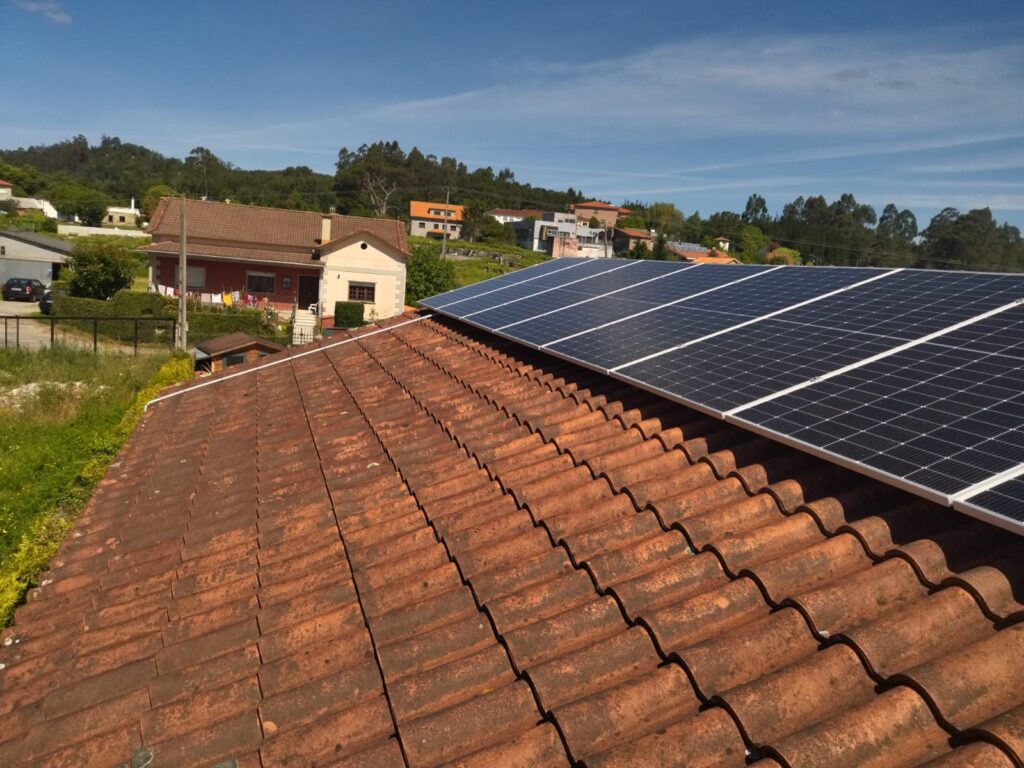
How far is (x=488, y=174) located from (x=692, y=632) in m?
188

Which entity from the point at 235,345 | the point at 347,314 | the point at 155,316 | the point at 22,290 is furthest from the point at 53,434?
the point at 22,290

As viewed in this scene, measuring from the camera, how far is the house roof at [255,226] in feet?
161

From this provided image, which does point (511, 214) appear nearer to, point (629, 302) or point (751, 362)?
point (629, 302)

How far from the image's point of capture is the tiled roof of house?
261cm

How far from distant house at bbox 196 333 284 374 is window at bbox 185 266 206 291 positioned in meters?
27.6

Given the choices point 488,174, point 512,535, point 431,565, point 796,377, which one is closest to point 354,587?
point 431,565

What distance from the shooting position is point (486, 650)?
3.34 metres

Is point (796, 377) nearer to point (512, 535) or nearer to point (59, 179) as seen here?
point (512, 535)

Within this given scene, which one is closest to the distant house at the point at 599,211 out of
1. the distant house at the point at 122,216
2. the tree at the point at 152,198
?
the tree at the point at 152,198

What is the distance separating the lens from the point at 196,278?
47.3 meters

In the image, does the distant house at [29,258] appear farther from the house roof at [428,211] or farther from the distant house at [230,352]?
the house roof at [428,211]

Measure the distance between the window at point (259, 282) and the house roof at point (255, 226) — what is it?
7.44 feet

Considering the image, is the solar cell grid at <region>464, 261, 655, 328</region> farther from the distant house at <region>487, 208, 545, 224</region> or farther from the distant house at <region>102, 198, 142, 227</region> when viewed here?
the distant house at <region>487, 208, 545, 224</region>

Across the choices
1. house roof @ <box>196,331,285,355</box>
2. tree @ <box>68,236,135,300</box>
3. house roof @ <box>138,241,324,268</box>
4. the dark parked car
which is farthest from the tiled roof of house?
the dark parked car
